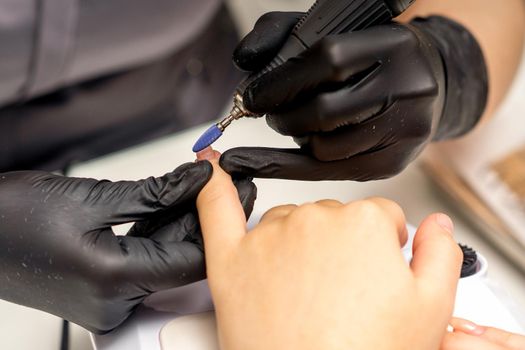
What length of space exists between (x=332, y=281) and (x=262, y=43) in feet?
0.83

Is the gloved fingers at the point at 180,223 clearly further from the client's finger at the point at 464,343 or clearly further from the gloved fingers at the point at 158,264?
the client's finger at the point at 464,343

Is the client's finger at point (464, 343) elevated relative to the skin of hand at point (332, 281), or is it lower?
lower

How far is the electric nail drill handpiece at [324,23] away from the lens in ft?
1.52

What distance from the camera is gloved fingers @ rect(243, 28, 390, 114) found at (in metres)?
0.43

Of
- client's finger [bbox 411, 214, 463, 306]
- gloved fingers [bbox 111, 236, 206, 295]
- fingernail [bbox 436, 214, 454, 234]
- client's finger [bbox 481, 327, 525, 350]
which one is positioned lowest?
client's finger [bbox 481, 327, 525, 350]

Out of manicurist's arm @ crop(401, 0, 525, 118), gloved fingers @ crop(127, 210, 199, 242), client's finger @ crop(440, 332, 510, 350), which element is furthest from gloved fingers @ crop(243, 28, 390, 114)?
manicurist's arm @ crop(401, 0, 525, 118)

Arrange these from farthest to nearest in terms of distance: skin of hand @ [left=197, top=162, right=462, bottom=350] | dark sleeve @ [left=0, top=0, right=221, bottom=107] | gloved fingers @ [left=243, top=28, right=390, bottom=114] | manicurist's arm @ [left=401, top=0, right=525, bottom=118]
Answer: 1. manicurist's arm @ [left=401, top=0, right=525, bottom=118]
2. dark sleeve @ [left=0, top=0, right=221, bottom=107]
3. gloved fingers @ [left=243, top=28, right=390, bottom=114]
4. skin of hand @ [left=197, top=162, right=462, bottom=350]

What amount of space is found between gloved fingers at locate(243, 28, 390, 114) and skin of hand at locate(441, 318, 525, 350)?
21cm

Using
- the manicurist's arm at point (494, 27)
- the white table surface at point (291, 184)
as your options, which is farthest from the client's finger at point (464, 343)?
the manicurist's arm at point (494, 27)

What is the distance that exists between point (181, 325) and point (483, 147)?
520mm

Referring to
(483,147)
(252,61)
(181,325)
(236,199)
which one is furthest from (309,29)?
(483,147)

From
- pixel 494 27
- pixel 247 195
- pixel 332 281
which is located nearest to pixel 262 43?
pixel 247 195

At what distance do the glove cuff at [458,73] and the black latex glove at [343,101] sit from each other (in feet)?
0.28

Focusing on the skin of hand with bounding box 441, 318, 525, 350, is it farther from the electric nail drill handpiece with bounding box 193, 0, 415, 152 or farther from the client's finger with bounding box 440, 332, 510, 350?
the electric nail drill handpiece with bounding box 193, 0, 415, 152
